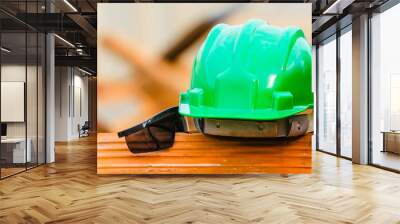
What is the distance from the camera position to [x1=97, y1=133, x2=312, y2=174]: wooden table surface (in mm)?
5473

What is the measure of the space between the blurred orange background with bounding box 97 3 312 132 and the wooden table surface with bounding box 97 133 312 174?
0.53 meters

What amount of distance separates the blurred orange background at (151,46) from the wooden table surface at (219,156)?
1.72 ft

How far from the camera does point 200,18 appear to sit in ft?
18.2

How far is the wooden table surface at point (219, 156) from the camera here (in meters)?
5.47

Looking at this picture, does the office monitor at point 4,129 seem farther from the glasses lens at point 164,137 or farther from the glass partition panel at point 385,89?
the glass partition panel at point 385,89

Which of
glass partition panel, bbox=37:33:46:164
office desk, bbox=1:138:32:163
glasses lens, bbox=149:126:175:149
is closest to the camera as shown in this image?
glasses lens, bbox=149:126:175:149


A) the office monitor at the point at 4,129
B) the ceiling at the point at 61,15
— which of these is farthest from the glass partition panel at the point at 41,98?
the office monitor at the point at 4,129

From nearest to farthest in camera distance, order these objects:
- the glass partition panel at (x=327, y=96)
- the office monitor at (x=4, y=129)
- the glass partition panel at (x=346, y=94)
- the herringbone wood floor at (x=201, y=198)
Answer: the herringbone wood floor at (x=201, y=198) → the office monitor at (x=4, y=129) → the glass partition panel at (x=346, y=94) → the glass partition panel at (x=327, y=96)

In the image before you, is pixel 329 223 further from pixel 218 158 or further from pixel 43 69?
pixel 43 69

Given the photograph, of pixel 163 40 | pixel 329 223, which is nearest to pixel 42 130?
pixel 163 40

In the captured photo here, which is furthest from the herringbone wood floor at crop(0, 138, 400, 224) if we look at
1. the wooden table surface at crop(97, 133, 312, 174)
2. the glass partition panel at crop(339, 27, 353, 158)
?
the glass partition panel at crop(339, 27, 353, 158)

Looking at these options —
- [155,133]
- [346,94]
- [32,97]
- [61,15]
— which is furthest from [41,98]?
[346,94]

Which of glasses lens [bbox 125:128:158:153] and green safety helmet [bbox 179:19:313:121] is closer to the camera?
green safety helmet [bbox 179:19:313:121]

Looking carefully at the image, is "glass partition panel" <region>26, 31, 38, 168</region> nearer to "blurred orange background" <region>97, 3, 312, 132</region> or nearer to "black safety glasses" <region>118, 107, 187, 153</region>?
"blurred orange background" <region>97, 3, 312, 132</region>
